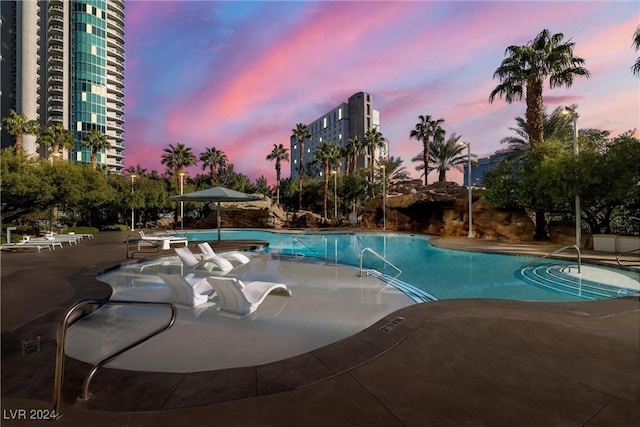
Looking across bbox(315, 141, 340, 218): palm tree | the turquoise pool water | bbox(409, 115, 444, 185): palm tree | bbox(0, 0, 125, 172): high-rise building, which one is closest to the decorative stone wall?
bbox(409, 115, 444, 185): palm tree

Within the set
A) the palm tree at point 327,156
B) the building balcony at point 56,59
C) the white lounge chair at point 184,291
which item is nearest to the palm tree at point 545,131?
the palm tree at point 327,156

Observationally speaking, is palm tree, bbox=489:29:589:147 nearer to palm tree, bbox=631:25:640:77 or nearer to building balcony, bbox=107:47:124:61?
palm tree, bbox=631:25:640:77

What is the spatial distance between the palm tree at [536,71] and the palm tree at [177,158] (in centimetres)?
3631

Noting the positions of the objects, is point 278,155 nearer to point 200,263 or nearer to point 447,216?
point 447,216

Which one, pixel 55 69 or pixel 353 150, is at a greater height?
pixel 55 69

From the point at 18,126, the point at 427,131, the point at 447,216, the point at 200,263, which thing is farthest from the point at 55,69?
the point at 447,216

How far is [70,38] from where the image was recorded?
60.8 meters

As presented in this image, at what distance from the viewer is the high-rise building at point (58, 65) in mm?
57781

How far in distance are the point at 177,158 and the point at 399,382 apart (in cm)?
4321

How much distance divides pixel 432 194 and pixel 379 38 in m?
15.8

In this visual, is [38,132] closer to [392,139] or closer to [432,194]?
[432,194]

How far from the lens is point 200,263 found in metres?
8.56

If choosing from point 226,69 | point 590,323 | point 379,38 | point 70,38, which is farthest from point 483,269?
point 70,38

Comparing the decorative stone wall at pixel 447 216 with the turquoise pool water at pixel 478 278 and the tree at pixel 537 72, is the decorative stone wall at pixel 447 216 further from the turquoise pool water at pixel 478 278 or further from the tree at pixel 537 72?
the turquoise pool water at pixel 478 278
